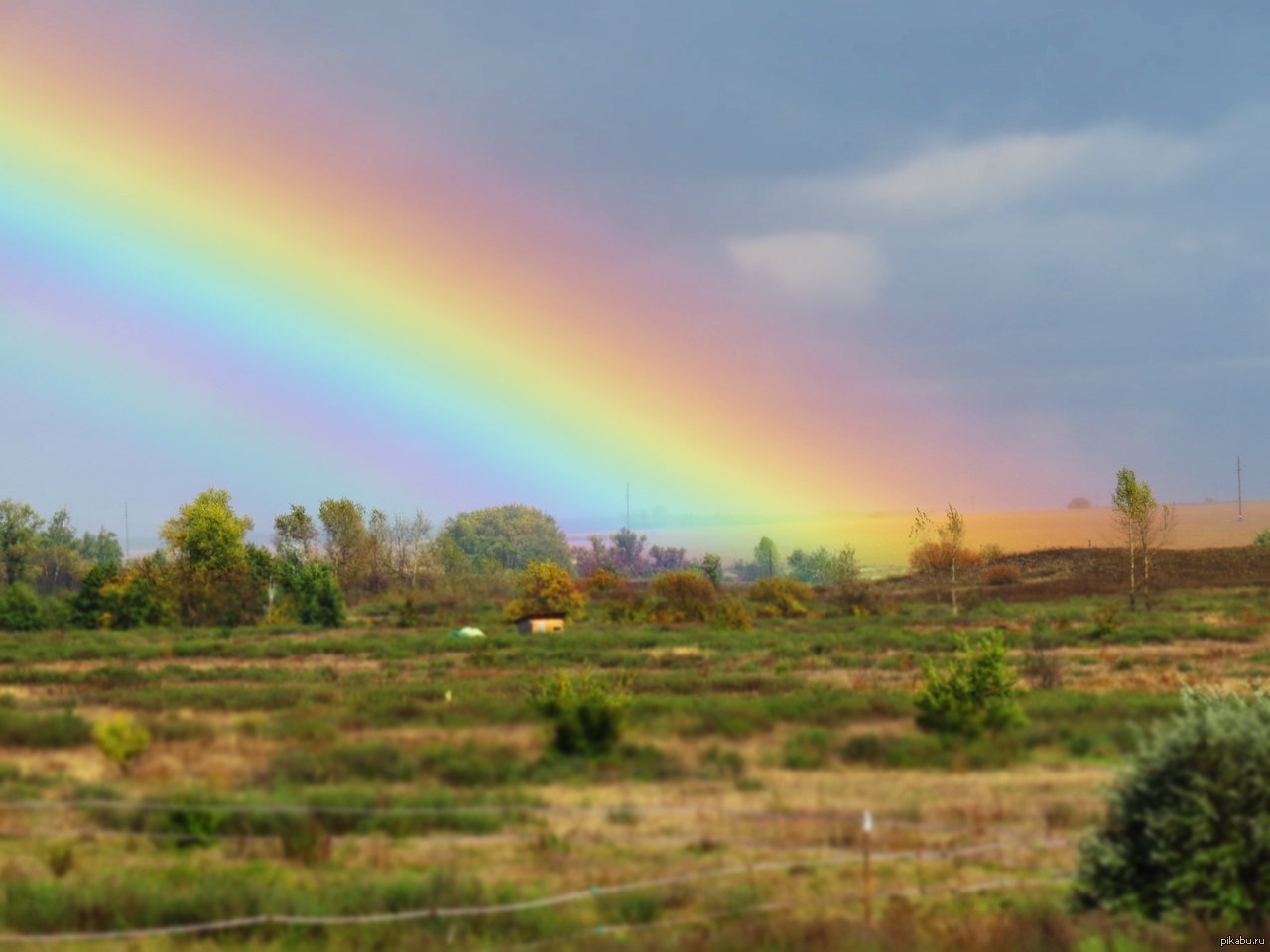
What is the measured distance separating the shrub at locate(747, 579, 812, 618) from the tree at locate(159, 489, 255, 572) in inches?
1398

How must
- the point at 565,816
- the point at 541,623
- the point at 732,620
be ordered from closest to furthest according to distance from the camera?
the point at 565,816 → the point at 541,623 → the point at 732,620

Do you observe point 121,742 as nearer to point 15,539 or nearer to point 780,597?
point 780,597

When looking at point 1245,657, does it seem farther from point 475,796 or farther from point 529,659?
point 475,796

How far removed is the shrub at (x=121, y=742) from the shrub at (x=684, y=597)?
49.7 m

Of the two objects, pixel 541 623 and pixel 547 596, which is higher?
pixel 547 596

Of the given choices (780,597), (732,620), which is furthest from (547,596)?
(732,620)

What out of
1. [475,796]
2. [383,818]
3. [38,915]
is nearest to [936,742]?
[475,796]

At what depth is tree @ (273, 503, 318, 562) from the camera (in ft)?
406

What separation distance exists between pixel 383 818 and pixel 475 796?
162 centimetres

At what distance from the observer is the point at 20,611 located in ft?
226

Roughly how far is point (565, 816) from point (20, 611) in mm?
64933

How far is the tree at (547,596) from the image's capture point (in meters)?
69.1

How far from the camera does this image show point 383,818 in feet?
47.8

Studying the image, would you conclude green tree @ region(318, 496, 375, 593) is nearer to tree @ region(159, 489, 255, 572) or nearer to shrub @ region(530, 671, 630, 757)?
tree @ region(159, 489, 255, 572)
